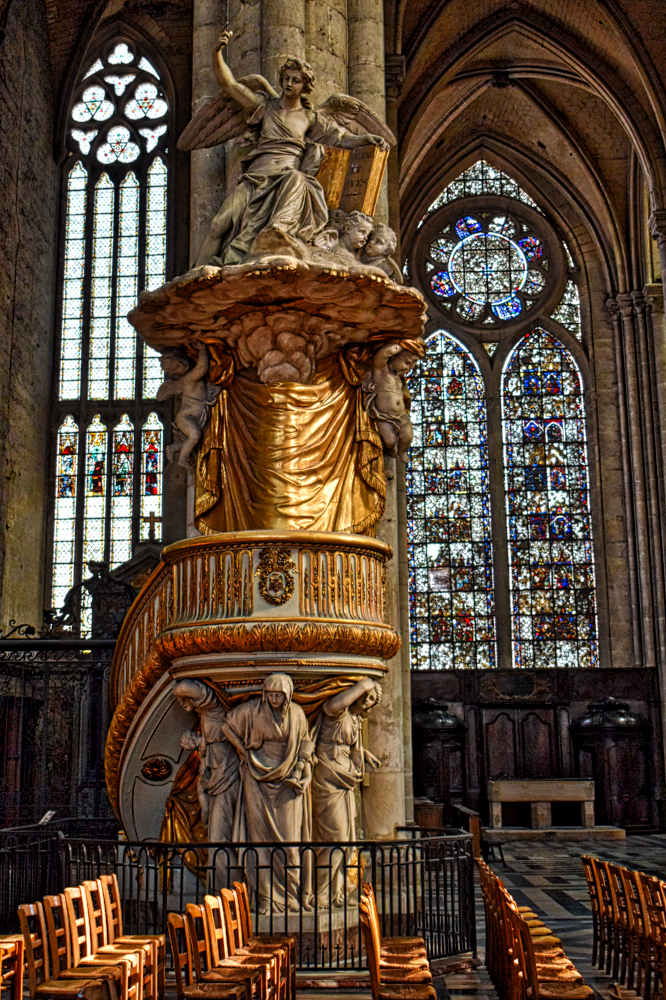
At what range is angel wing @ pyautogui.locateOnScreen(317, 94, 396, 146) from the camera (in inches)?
322

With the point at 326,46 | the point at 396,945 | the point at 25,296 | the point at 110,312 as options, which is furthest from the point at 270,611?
the point at 110,312

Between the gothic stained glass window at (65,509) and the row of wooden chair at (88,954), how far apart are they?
1245 cm

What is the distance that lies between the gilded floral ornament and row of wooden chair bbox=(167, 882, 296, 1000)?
5.81ft

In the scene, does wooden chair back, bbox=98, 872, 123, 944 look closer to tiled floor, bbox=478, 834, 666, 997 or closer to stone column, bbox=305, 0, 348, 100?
tiled floor, bbox=478, 834, 666, 997

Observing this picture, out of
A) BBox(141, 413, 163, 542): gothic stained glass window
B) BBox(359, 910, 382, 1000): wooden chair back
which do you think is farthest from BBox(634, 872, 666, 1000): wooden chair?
BBox(141, 413, 163, 542): gothic stained glass window

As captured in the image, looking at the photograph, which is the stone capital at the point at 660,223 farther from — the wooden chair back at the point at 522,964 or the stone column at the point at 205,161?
the wooden chair back at the point at 522,964

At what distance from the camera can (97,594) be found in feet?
44.2

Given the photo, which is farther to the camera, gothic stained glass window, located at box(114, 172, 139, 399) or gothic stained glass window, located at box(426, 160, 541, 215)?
gothic stained glass window, located at box(426, 160, 541, 215)

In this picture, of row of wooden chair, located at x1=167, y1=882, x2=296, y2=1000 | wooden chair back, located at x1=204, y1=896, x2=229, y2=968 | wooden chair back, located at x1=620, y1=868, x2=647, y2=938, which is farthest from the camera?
wooden chair back, located at x1=620, y1=868, x2=647, y2=938

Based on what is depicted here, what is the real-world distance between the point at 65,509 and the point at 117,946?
13.3 metres

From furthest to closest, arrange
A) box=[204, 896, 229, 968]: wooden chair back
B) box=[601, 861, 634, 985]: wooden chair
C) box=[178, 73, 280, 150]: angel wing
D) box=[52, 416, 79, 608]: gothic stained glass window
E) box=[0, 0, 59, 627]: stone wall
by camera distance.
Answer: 1. box=[52, 416, 79, 608]: gothic stained glass window
2. box=[0, 0, 59, 627]: stone wall
3. box=[178, 73, 280, 150]: angel wing
4. box=[601, 861, 634, 985]: wooden chair
5. box=[204, 896, 229, 968]: wooden chair back

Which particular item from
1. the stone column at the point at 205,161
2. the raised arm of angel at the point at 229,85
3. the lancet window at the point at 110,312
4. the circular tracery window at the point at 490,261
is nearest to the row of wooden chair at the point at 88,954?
the stone column at the point at 205,161

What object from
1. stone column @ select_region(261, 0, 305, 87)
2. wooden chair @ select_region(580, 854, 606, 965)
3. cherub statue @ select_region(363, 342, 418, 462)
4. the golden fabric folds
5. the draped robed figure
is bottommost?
wooden chair @ select_region(580, 854, 606, 965)

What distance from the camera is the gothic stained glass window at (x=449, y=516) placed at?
66.4 ft
